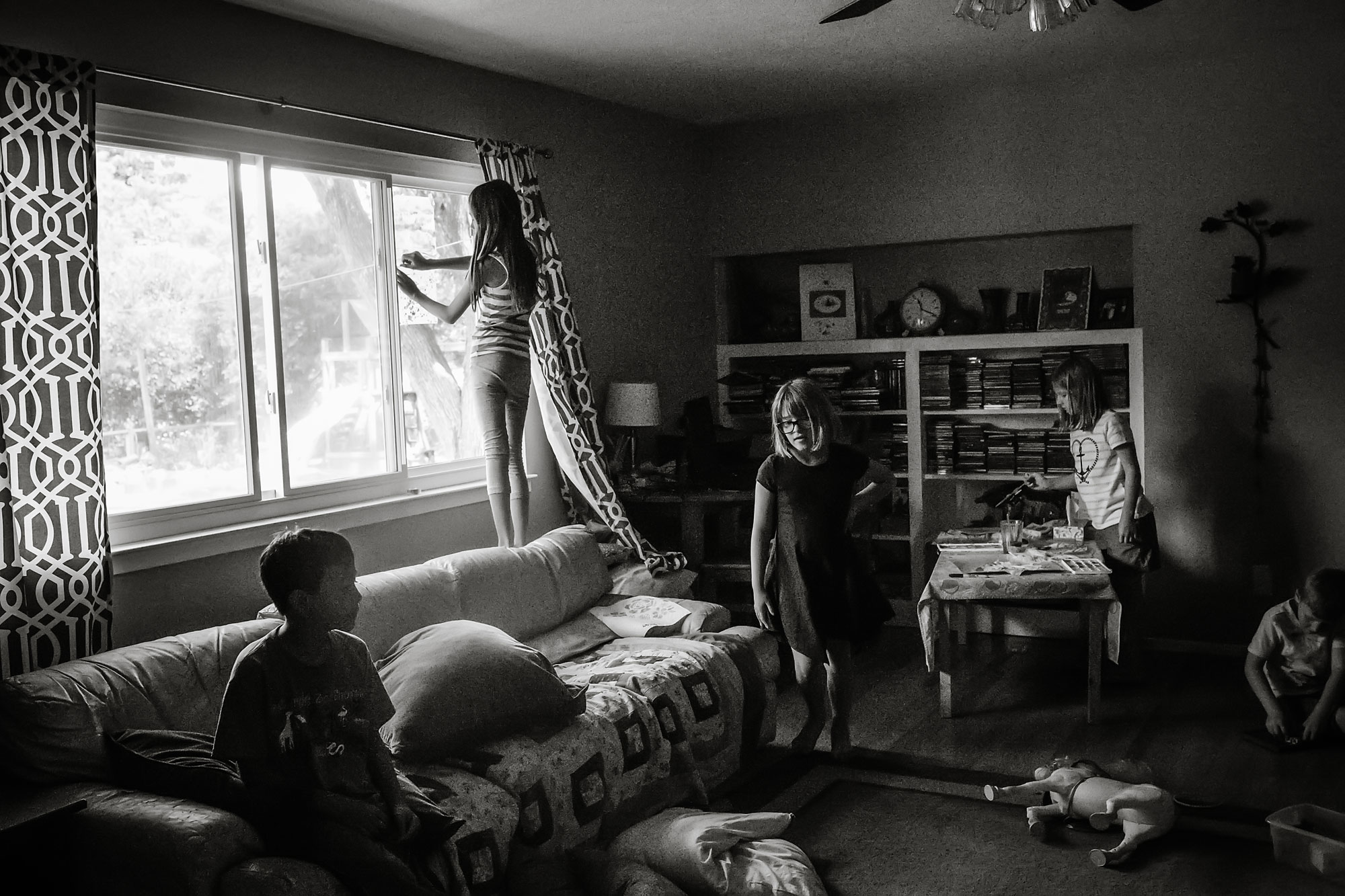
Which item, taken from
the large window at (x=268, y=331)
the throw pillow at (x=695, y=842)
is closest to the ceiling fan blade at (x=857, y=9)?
the large window at (x=268, y=331)

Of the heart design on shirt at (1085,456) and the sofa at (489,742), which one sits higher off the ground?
the heart design on shirt at (1085,456)

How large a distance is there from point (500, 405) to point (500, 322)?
0.33m

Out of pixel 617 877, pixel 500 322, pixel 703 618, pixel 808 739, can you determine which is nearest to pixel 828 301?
pixel 500 322

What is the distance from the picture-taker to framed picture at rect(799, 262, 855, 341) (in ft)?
19.7

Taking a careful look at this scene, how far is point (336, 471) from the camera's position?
4.12 meters

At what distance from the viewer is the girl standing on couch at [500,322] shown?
4197 mm

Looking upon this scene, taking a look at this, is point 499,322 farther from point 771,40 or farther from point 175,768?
point 175,768

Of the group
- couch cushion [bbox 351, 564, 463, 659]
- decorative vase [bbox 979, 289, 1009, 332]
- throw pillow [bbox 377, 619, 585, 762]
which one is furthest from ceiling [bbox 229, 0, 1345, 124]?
throw pillow [bbox 377, 619, 585, 762]

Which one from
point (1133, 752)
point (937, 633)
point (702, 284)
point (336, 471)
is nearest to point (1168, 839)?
point (1133, 752)

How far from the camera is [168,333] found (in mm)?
3510

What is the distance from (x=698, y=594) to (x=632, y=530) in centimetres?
74

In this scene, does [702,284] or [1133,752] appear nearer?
[1133,752]

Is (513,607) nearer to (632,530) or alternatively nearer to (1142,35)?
(632,530)

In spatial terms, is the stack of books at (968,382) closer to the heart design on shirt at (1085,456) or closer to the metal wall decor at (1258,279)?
the heart design on shirt at (1085,456)
